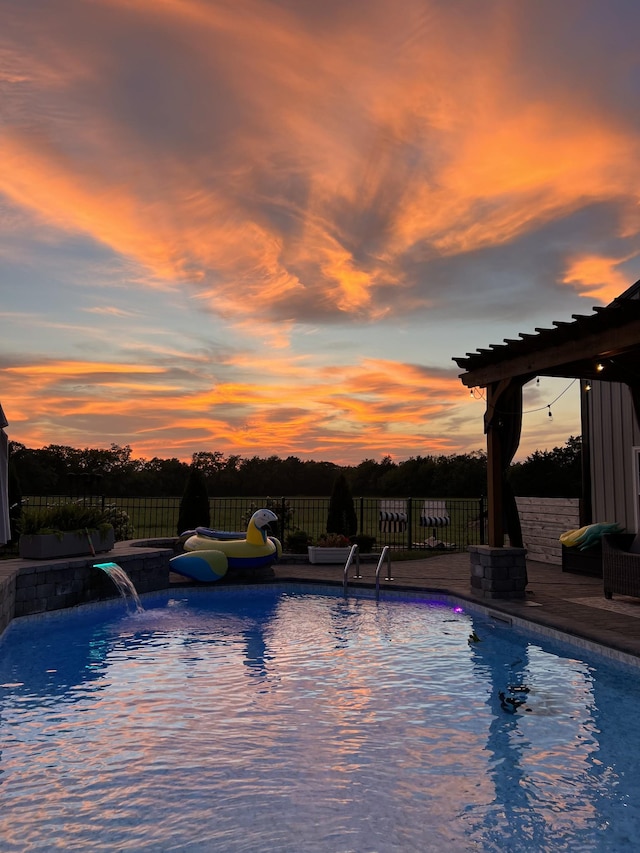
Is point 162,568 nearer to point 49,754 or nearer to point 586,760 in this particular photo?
point 49,754

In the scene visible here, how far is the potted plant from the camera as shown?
10070mm

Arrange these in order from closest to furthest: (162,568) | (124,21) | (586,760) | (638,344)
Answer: (586,760) → (638,344) → (124,21) → (162,568)

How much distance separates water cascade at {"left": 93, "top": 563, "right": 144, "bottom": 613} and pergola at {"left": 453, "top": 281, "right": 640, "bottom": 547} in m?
5.91

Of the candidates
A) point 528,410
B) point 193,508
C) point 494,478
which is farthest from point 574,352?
point 193,508

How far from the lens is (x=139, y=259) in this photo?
1325 centimetres

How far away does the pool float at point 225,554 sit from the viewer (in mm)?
11922

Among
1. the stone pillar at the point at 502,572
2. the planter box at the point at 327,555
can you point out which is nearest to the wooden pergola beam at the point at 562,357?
the stone pillar at the point at 502,572

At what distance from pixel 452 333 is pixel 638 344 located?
28.4 ft

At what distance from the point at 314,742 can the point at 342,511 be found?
12452 mm

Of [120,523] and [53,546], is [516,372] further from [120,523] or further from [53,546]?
[120,523]

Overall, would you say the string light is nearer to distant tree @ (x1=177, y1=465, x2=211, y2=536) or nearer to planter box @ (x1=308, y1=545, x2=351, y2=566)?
planter box @ (x1=308, y1=545, x2=351, y2=566)

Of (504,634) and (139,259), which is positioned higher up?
(139,259)

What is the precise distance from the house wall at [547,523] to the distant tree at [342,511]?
4.40 metres

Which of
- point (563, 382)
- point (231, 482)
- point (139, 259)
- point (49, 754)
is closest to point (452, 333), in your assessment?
point (563, 382)
